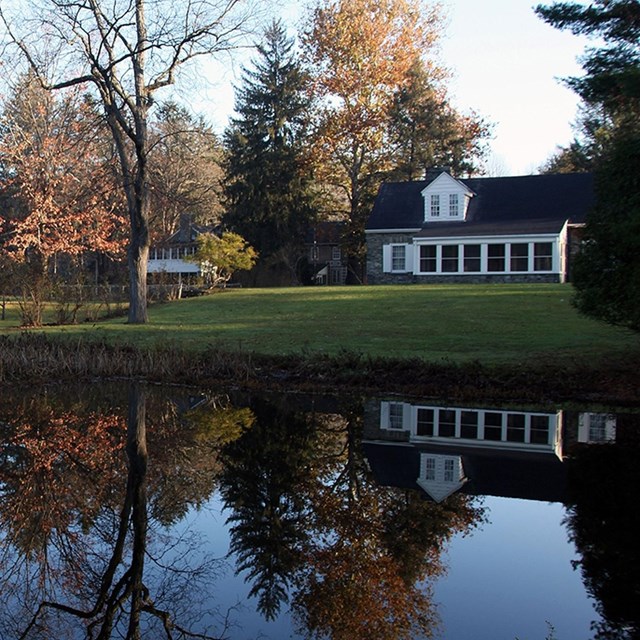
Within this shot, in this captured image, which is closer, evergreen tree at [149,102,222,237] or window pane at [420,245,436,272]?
window pane at [420,245,436,272]

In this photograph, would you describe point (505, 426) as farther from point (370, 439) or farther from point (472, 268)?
point (472, 268)

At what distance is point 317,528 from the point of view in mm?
6715

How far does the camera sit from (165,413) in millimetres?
12148

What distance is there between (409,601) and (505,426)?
6.24m

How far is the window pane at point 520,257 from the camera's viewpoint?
3356 centimetres

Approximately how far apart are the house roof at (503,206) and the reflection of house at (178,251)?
18981 mm

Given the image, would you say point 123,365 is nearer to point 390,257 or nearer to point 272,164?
point 390,257

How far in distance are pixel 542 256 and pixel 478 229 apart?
3.23 metres

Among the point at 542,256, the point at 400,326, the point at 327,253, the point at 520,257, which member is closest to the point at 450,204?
the point at 520,257

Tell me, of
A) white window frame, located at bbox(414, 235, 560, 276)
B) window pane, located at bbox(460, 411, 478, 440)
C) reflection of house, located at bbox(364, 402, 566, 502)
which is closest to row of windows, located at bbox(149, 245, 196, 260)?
white window frame, located at bbox(414, 235, 560, 276)

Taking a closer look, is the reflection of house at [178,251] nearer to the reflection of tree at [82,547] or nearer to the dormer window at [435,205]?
the dormer window at [435,205]

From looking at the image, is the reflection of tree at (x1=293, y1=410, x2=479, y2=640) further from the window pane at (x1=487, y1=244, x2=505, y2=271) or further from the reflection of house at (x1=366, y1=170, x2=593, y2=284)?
the window pane at (x1=487, y1=244, x2=505, y2=271)

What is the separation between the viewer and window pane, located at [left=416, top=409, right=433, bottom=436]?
35.0ft

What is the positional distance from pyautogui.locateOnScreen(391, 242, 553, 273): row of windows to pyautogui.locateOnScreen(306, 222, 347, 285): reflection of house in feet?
48.6
